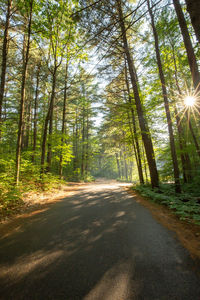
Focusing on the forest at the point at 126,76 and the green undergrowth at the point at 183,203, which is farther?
the forest at the point at 126,76

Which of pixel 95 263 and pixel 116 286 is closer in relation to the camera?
pixel 116 286

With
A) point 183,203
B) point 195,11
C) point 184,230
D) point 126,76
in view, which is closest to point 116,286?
point 184,230

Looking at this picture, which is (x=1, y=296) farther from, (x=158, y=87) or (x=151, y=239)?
(x=158, y=87)

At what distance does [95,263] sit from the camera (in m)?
1.93

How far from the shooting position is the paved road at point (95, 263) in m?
1.47

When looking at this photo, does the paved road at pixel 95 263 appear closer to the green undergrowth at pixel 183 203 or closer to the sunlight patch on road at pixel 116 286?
the sunlight patch on road at pixel 116 286

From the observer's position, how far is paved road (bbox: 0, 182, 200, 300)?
1475mm

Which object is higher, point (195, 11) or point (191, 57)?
point (191, 57)

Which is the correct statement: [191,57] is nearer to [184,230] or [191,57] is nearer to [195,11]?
[195,11]

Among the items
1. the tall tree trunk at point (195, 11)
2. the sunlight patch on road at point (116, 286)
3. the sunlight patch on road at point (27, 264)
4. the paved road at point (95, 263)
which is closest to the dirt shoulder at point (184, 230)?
the paved road at point (95, 263)

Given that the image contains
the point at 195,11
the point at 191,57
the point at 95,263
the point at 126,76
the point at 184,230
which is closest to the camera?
the point at 95,263

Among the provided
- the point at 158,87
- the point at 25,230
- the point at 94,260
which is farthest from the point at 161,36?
the point at 25,230

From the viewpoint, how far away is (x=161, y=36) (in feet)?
25.2

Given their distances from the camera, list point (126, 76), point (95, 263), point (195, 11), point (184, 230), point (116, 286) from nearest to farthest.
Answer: point (116, 286) < point (95, 263) < point (195, 11) < point (184, 230) < point (126, 76)
